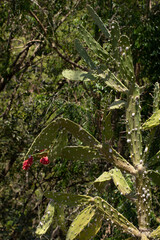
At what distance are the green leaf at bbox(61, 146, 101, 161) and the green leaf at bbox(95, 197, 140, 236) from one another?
208 mm

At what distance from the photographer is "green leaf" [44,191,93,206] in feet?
5.23

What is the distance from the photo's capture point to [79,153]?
1.63 m

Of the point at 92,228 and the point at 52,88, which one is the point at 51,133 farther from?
the point at 52,88

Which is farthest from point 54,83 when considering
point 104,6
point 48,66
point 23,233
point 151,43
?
point 23,233

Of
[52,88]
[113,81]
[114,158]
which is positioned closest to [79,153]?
[114,158]

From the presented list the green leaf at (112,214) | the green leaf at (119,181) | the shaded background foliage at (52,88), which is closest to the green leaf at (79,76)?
the green leaf at (119,181)

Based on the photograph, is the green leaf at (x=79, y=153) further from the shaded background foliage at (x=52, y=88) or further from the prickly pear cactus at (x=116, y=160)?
the shaded background foliage at (x=52, y=88)

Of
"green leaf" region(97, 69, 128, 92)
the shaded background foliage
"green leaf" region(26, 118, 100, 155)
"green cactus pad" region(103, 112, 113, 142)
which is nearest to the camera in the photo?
"green leaf" region(26, 118, 100, 155)

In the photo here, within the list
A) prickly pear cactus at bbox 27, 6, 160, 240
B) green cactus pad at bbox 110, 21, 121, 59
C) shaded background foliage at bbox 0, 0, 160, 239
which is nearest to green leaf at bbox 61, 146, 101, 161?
prickly pear cactus at bbox 27, 6, 160, 240

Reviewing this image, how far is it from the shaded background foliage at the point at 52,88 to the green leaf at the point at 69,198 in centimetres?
136

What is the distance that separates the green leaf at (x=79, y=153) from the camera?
63.6 inches

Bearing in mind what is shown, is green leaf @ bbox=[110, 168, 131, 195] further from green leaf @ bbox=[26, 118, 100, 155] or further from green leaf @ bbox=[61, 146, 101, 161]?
green leaf @ bbox=[26, 118, 100, 155]

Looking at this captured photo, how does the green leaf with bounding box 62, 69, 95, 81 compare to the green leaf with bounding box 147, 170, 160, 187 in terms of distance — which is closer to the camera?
Result: the green leaf with bounding box 147, 170, 160, 187

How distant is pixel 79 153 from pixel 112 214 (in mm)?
322
